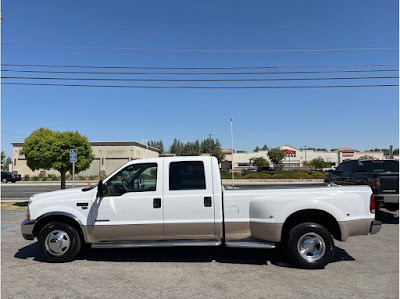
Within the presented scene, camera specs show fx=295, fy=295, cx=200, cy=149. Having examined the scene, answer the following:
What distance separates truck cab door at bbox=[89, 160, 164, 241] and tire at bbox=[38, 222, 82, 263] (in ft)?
1.41

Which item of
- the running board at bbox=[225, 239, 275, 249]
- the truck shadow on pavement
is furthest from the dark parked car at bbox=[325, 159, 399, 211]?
the running board at bbox=[225, 239, 275, 249]

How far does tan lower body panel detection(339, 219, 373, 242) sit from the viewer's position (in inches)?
196

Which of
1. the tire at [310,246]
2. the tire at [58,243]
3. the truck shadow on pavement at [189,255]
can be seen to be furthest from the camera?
the truck shadow on pavement at [189,255]

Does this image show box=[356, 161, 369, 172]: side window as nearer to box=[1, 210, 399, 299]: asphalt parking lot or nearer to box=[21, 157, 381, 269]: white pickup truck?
box=[1, 210, 399, 299]: asphalt parking lot

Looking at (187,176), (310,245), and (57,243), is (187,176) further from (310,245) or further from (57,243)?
(57,243)

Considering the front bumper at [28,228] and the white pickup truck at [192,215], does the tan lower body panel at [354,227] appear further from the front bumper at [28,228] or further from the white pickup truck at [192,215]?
the front bumper at [28,228]

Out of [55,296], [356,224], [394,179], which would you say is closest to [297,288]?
[356,224]

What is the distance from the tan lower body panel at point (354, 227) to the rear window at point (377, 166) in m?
5.31

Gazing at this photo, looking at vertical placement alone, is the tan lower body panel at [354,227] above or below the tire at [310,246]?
above

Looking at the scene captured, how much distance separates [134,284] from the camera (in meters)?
4.32

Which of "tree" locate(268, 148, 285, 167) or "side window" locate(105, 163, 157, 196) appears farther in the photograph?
"tree" locate(268, 148, 285, 167)

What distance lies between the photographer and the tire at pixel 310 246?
491cm

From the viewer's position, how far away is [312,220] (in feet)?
17.3

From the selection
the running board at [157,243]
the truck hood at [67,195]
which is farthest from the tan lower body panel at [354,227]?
the truck hood at [67,195]
